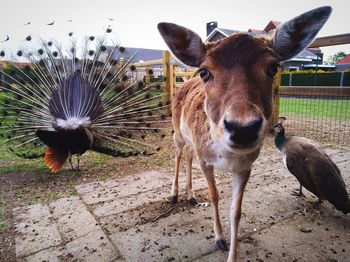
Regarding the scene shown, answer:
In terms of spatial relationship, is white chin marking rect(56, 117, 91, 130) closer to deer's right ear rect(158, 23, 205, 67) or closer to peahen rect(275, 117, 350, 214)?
deer's right ear rect(158, 23, 205, 67)

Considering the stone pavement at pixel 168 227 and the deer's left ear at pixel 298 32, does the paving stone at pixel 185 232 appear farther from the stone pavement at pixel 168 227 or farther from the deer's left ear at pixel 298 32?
the deer's left ear at pixel 298 32

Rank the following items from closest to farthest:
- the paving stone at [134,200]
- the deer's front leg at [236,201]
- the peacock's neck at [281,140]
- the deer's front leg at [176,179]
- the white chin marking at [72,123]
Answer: the deer's front leg at [236,201], the paving stone at [134,200], the deer's front leg at [176,179], the peacock's neck at [281,140], the white chin marking at [72,123]

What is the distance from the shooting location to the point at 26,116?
5.12m

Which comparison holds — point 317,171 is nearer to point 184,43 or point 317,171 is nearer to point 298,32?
point 298,32

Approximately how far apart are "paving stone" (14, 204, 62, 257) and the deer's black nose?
231 cm

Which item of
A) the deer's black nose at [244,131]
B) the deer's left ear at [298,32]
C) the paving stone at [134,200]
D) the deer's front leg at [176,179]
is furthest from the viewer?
the deer's front leg at [176,179]

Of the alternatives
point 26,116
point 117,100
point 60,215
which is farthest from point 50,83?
point 60,215

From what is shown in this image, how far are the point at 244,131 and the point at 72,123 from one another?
11.9 ft

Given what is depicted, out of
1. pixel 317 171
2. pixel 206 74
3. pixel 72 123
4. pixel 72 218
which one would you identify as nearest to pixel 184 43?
pixel 206 74

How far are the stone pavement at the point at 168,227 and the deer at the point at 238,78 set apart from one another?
518 millimetres

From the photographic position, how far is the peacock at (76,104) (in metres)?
4.68

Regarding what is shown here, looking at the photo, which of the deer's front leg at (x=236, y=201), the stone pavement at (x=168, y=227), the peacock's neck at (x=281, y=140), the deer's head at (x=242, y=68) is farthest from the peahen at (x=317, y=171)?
the deer's head at (x=242, y=68)

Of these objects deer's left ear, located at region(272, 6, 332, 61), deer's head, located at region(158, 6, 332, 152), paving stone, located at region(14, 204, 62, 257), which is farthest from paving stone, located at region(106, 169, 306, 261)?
deer's left ear, located at region(272, 6, 332, 61)

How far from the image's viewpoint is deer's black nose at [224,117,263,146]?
5.16ft
